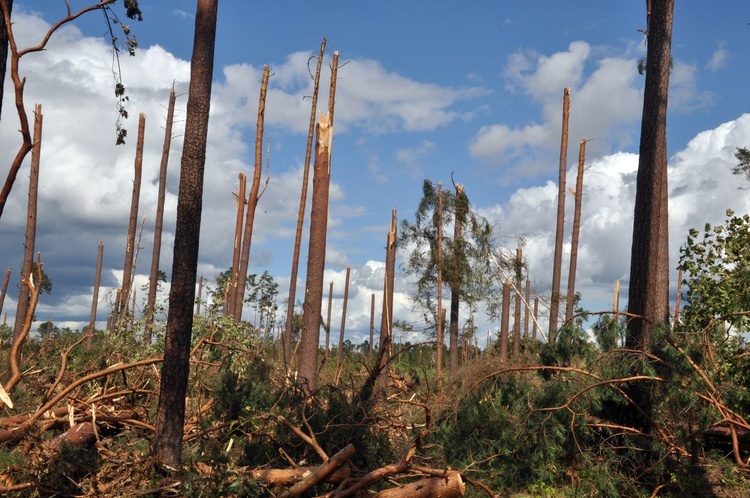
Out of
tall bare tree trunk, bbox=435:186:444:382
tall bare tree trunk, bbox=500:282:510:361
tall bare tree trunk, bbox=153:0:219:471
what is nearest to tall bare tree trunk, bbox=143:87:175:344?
tall bare tree trunk, bbox=435:186:444:382

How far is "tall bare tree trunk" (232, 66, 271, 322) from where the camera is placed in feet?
70.5

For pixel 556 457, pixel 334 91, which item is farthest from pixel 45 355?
pixel 334 91

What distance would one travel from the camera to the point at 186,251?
7.13 m

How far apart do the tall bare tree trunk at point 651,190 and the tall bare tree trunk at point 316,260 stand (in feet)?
19.9

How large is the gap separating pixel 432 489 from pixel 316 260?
26.6 feet

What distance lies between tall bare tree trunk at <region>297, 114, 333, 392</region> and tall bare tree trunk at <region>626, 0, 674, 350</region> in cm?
606

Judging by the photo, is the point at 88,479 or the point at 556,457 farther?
the point at 556,457

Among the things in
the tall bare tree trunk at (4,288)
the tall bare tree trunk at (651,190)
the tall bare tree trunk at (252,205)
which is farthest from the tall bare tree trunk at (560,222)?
the tall bare tree trunk at (4,288)

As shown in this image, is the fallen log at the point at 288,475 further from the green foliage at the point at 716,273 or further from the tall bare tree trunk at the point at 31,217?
the tall bare tree trunk at the point at 31,217

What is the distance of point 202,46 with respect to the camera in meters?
7.46

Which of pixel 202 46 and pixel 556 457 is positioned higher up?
pixel 202 46

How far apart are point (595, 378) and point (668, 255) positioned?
295 inches

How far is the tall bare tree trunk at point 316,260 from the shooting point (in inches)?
544

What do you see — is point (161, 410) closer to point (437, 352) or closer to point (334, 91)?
point (334, 91)
